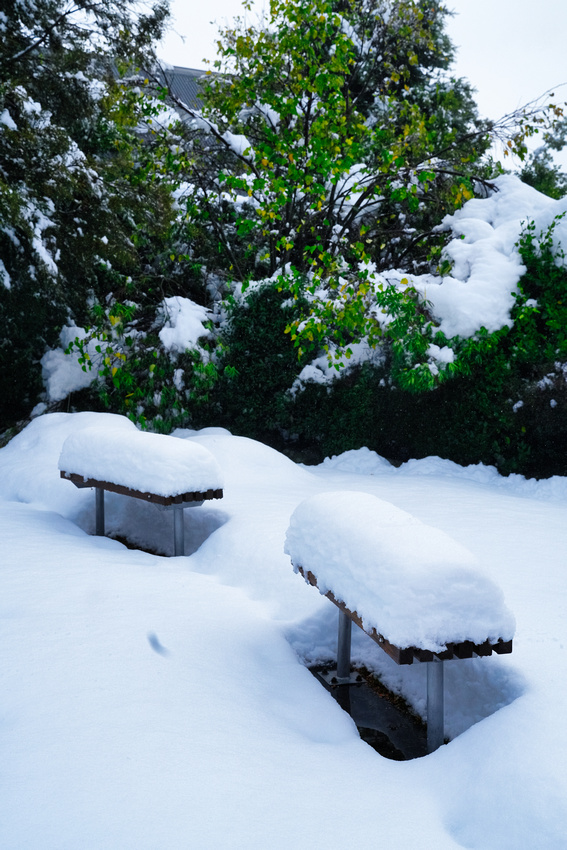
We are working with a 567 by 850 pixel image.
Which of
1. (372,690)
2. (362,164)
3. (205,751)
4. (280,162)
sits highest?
(362,164)

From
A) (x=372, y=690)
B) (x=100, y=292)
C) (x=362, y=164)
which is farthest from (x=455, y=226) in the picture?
(x=372, y=690)

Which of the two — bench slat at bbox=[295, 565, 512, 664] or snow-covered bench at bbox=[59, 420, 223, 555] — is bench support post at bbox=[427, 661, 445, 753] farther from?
snow-covered bench at bbox=[59, 420, 223, 555]

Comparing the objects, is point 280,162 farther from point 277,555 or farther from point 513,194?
point 277,555

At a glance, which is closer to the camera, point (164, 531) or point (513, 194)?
point (164, 531)

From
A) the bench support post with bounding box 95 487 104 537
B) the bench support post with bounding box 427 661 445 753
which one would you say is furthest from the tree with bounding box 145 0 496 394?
the bench support post with bounding box 427 661 445 753

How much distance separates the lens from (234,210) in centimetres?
1031

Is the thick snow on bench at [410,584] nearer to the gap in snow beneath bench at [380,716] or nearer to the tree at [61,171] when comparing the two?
the gap in snow beneath bench at [380,716]

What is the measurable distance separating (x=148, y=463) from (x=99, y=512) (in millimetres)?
1169

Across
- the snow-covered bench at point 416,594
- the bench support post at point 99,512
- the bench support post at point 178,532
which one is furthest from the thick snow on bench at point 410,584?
the bench support post at point 99,512


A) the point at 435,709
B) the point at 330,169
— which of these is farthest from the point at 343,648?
the point at 330,169

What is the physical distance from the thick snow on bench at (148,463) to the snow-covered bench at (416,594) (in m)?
2.01

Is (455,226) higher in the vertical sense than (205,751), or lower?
higher

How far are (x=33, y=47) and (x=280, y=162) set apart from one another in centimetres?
318

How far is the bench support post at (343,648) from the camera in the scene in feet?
11.1
